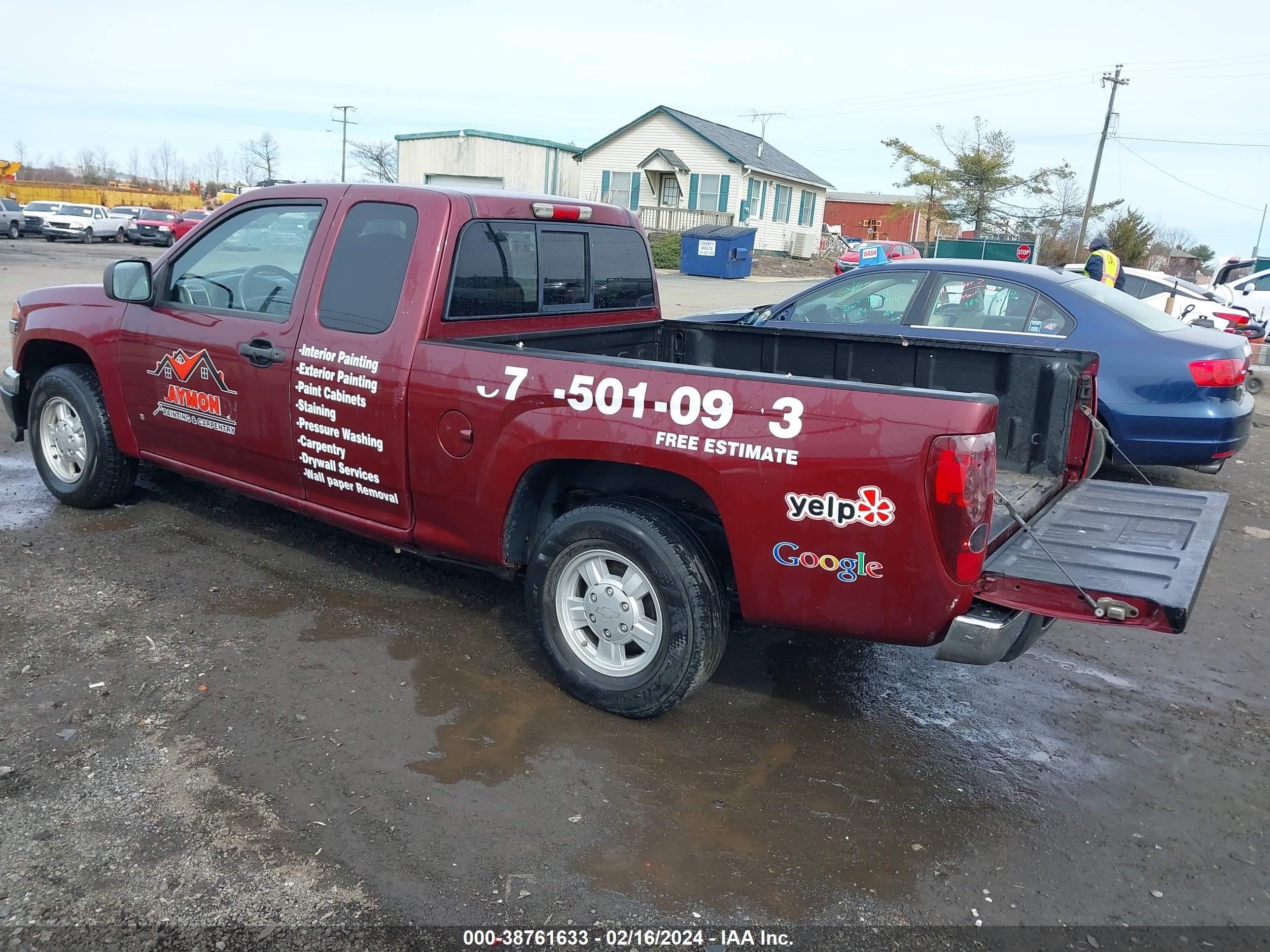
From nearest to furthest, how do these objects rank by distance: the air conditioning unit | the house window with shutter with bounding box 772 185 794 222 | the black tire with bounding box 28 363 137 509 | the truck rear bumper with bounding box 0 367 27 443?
the black tire with bounding box 28 363 137 509 < the truck rear bumper with bounding box 0 367 27 443 < the house window with shutter with bounding box 772 185 794 222 < the air conditioning unit

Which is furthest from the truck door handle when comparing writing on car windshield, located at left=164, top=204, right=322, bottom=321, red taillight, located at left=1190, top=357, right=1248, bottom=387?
red taillight, located at left=1190, top=357, right=1248, bottom=387

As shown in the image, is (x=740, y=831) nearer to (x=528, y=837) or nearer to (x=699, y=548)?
(x=528, y=837)

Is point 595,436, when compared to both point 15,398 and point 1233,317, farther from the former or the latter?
point 1233,317

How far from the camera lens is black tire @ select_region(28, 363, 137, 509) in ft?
17.9

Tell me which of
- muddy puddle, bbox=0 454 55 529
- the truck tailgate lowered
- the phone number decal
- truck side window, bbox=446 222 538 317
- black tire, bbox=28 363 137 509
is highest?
truck side window, bbox=446 222 538 317

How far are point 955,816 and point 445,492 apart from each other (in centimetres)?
228

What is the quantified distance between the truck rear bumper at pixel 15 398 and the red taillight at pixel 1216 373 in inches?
294

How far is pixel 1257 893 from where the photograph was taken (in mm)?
2920

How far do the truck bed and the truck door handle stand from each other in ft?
3.21

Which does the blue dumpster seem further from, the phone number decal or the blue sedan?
the phone number decal

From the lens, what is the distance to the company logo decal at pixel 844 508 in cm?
305

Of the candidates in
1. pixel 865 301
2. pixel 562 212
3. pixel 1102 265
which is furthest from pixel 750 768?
pixel 1102 265

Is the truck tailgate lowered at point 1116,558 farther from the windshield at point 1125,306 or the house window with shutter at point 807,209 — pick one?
the house window with shutter at point 807,209

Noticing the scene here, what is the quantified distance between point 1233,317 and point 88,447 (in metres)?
13.7
